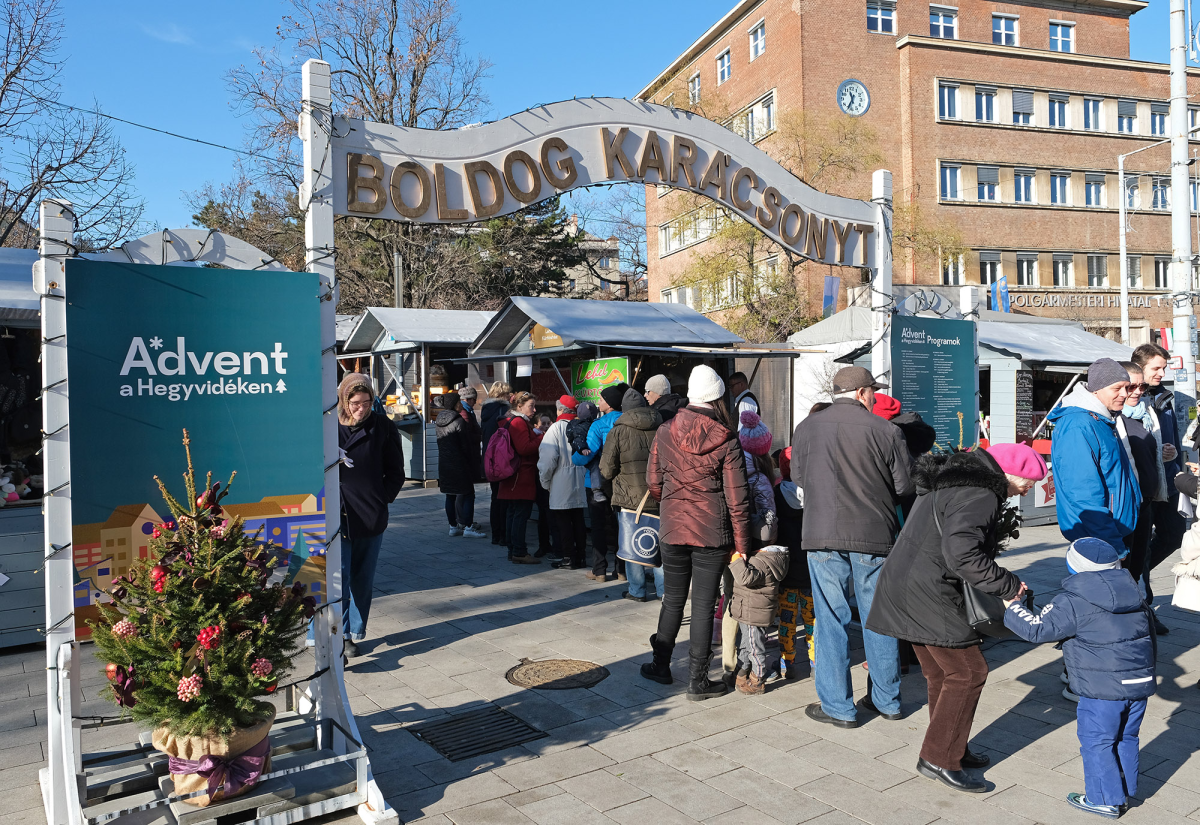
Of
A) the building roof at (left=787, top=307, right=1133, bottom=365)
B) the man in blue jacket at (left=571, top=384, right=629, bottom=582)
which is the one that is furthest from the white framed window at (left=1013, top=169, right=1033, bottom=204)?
the man in blue jacket at (left=571, top=384, right=629, bottom=582)

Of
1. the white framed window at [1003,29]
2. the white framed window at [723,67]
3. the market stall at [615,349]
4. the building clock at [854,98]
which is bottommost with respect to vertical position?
the market stall at [615,349]

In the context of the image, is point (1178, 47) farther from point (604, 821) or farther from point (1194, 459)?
point (604, 821)

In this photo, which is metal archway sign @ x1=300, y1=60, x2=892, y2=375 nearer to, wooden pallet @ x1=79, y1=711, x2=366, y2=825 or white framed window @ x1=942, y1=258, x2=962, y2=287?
wooden pallet @ x1=79, y1=711, x2=366, y2=825

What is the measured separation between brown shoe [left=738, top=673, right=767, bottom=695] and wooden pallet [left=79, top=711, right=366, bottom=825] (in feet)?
7.75

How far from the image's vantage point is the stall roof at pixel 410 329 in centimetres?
1566

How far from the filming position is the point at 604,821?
143 inches

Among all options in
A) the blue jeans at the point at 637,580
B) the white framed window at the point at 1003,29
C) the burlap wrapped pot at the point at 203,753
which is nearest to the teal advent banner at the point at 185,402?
the burlap wrapped pot at the point at 203,753

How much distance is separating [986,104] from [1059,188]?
4.80m

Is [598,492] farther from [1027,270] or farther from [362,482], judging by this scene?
[1027,270]

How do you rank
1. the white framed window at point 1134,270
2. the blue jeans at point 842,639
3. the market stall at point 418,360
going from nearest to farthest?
1. the blue jeans at point 842,639
2. the market stall at point 418,360
3. the white framed window at point 1134,270

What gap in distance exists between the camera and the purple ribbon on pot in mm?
3344

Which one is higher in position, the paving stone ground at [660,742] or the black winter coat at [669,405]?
the black winter coat at [669,405]

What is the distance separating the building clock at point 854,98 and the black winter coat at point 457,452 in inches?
1072

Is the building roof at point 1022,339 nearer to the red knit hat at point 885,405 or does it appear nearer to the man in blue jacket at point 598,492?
the man in blue jacket at point 598,492
